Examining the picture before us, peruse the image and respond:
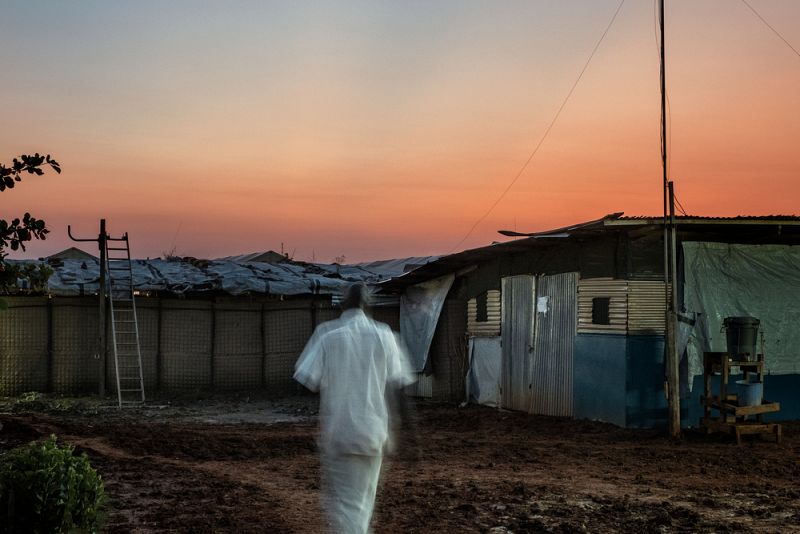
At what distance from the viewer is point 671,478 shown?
9422 mm

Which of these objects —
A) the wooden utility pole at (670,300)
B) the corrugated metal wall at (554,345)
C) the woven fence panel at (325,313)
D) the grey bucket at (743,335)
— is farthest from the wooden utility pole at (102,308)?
the grey bucket at (743,335)

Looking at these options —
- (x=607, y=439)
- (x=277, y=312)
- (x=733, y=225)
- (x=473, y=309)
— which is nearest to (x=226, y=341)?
(x=277, y=312)

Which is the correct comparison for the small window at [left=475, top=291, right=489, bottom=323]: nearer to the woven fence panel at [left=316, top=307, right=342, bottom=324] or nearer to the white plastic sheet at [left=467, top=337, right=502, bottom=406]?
the white plastic sheet at [left=467, top=337, right=502, bottom=406]

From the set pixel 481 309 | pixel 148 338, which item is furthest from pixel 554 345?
pixel 148 338

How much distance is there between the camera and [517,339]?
51.3ft

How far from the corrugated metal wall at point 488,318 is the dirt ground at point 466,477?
2343 mm

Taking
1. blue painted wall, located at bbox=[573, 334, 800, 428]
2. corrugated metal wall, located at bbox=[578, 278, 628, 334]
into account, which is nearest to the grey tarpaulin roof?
corrugated metal wall, located at bbox=[578, 278, 628, 334]

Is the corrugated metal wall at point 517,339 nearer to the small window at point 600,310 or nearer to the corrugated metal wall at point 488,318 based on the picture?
the corrugated metal wall at point 488,318

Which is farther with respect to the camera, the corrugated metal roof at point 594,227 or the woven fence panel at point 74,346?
the woven fence panel at point 74,346

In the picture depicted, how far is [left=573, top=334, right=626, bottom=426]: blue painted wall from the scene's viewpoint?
1310cm

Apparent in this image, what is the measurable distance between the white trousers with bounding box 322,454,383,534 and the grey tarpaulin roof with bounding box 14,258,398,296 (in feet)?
46.2

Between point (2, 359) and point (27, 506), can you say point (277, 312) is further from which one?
point (27, 506)

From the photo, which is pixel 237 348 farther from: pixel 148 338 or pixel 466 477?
pixel 466 477

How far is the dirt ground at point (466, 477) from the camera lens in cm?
730
